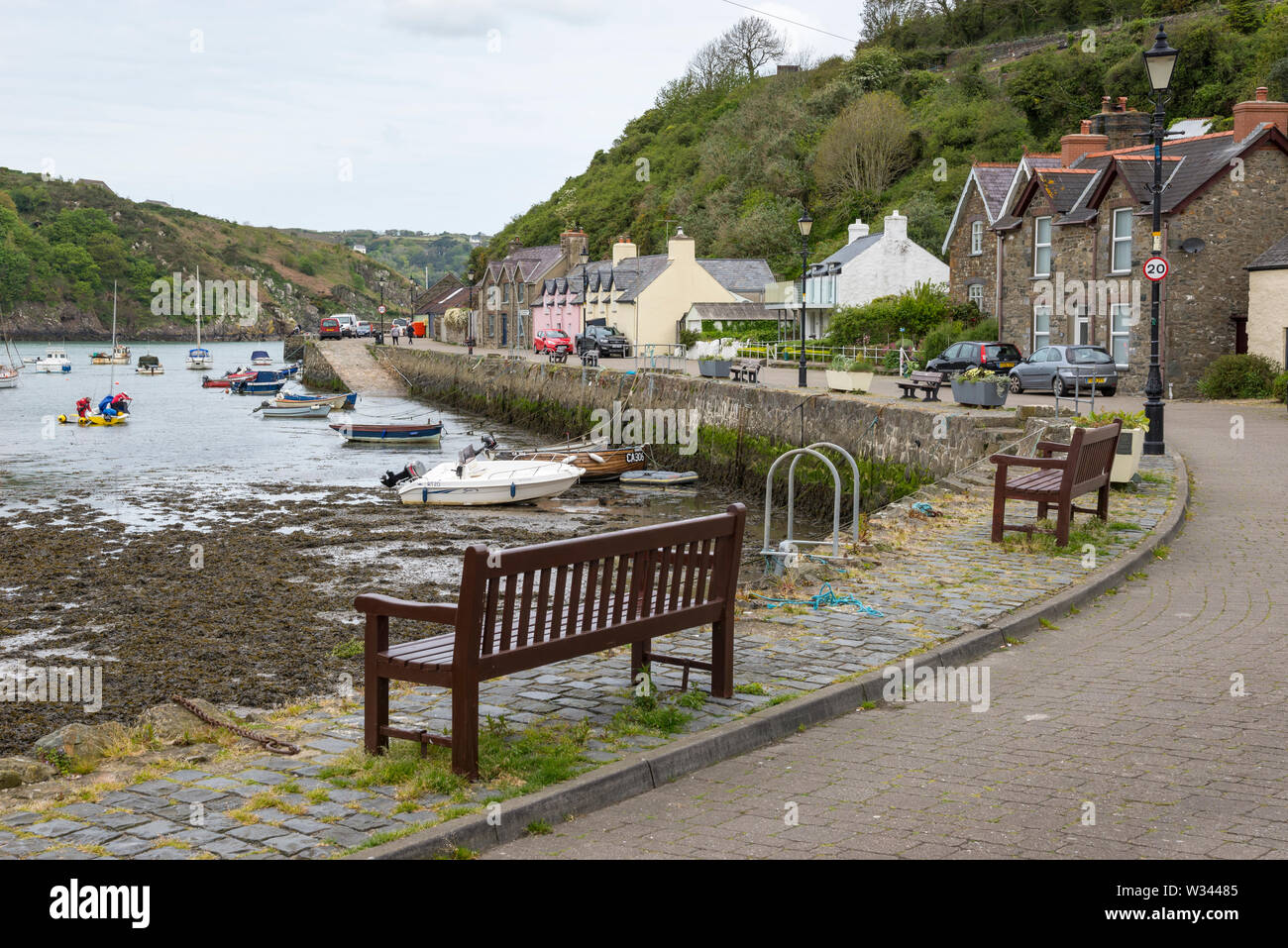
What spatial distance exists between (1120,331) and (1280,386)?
233 inches

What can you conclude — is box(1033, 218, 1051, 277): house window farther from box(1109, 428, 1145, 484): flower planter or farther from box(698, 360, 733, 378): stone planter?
box(1109, 428, 1145, 484): flower planter

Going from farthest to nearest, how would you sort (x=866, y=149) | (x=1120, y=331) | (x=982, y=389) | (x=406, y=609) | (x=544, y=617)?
(x=866, y=149) → (x=1120, y=331) → (x=982, y=389) → (x=544, y=617) → (x=406, y=609)

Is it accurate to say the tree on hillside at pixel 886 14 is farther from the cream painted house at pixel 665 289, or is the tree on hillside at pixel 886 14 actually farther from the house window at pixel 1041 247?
the house window at pixel 1041 247

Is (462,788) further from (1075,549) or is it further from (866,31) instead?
(866,31)

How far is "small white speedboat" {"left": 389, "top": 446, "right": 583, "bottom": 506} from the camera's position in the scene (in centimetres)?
2975

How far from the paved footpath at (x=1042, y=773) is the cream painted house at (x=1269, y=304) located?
25788mm

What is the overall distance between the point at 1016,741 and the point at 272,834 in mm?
3948

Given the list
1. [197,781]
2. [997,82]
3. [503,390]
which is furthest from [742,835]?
[997,82]

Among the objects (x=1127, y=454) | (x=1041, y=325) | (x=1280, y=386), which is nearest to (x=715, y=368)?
(x=1041, y=325)

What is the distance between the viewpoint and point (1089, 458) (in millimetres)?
12414

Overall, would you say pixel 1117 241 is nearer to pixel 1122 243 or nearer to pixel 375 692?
pixel 1122 243

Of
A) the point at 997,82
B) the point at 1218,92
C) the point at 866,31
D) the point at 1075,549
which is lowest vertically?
the point at 1075,549

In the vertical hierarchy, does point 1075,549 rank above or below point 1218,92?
below

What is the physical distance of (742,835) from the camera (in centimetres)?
525
